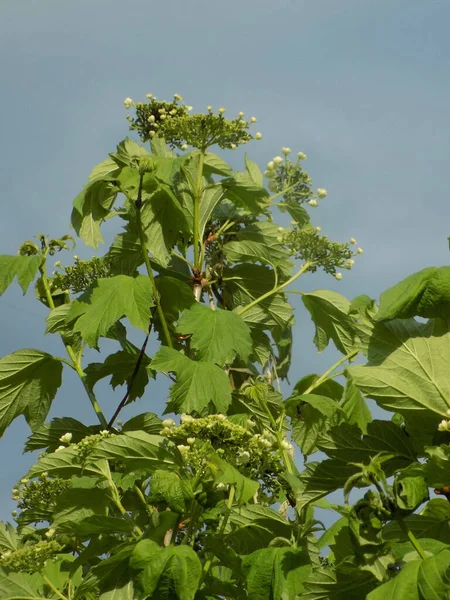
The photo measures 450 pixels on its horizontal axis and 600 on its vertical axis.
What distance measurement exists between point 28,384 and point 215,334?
1319 millimetres

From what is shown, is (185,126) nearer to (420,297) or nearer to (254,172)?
(254,172)

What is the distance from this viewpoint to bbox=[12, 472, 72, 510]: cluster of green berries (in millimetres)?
4325

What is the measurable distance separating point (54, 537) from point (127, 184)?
6.32 ft

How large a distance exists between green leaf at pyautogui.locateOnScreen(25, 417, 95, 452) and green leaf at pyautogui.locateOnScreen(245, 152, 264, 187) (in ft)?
6.60

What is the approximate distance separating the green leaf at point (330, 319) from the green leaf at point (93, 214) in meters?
1.34

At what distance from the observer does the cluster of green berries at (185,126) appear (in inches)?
195

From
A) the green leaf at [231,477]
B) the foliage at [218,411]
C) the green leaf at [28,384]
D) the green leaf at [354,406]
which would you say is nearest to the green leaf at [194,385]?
the foliage at [218,411]

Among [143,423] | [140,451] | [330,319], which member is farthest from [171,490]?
[330,319]

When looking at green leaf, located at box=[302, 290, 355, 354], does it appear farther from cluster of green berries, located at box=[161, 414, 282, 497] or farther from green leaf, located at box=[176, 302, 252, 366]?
cluster of green berries, located at box=[161, 414, 282, 497]

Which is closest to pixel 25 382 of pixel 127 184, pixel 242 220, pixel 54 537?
pixel 54 537

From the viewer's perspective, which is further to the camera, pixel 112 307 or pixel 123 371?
pixel 123 371

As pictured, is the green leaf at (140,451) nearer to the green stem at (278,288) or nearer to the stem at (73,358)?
the stem at (73,358)

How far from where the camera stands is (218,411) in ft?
13.8

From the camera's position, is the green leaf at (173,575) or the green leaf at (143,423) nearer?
the green leaf at (173,575)
